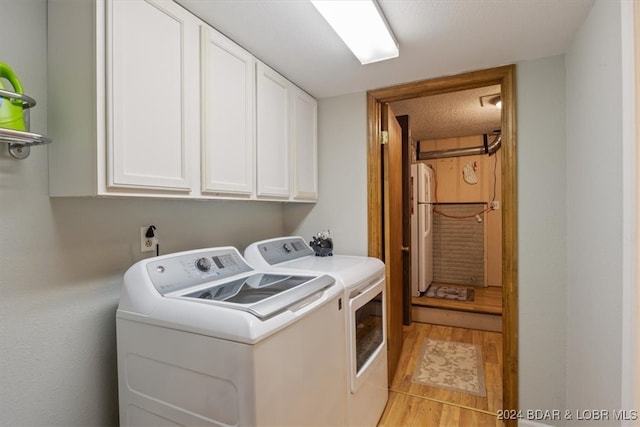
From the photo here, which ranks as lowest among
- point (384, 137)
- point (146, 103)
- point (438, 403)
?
point (438, 403)

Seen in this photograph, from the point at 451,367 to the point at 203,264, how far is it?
2.25 meters

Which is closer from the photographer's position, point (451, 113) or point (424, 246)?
point (451, 113)

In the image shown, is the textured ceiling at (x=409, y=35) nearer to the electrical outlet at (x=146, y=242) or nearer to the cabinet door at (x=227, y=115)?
the cabinet door at (x=227, y=115)

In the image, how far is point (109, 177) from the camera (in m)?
1.00

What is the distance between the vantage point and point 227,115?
1489 millimetres

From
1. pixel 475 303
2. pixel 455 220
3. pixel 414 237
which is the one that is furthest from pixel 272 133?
pixel 455 220

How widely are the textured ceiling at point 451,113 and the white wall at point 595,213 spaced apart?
1076 millimetres

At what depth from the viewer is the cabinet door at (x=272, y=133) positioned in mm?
1725

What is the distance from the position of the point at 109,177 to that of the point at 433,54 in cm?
168

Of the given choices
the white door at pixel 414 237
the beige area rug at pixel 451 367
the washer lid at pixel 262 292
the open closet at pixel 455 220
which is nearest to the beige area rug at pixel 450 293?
the open closet at pixel 455 220

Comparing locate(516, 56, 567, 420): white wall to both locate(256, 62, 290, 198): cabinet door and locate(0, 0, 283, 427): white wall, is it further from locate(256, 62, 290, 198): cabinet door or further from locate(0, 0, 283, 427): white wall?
locate(0, 0, 283, 427): white wall

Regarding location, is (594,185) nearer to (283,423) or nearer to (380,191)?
(380,191)

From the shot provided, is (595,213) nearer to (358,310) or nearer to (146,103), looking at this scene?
(358,310)

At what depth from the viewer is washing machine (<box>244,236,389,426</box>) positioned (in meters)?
1.54
